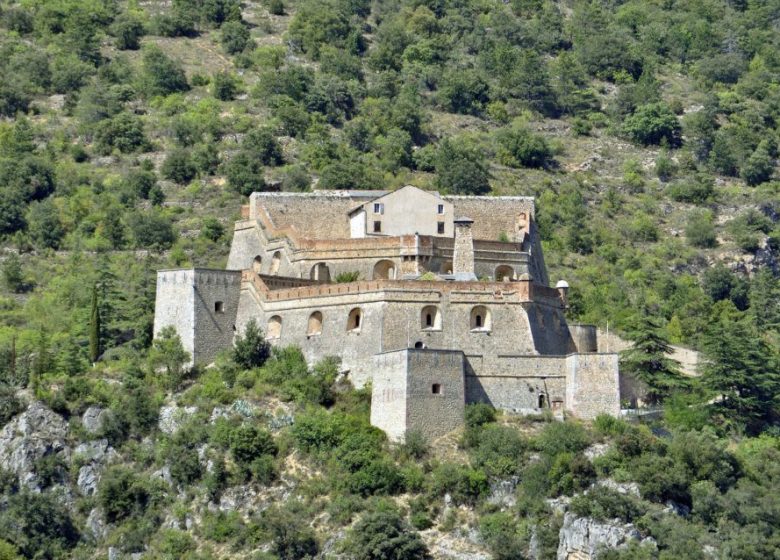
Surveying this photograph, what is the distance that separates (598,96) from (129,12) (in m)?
35.9

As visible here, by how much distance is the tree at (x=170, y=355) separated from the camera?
74188 millimetres

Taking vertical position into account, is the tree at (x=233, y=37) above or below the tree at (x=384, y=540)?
above

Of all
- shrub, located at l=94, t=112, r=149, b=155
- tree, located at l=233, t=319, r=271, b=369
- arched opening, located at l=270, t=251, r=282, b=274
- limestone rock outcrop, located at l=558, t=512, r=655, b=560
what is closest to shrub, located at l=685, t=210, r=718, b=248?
shrub, located at l=94, t=112, r=149, b=155

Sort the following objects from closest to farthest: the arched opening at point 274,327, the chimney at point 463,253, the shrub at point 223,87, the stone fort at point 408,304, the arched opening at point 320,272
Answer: the stone fort at point 408,304, the arched opening at point 274,327, the chimney at point 463,253, the arched opening at point 320,272, the shrub at point 223,87

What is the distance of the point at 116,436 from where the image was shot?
241 feet

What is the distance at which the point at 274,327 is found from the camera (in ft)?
250

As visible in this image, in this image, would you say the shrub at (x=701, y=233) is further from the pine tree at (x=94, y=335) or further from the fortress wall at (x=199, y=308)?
the pine tree at (x=94, y=335)

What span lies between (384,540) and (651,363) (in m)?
17.0

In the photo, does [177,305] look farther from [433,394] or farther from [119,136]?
[119,136]

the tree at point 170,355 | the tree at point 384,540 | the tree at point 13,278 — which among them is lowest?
the tree at point 384,540

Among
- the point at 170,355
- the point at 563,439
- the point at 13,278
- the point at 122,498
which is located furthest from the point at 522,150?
the point at 122,498

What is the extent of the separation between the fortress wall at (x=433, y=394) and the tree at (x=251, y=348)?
25.6 ft

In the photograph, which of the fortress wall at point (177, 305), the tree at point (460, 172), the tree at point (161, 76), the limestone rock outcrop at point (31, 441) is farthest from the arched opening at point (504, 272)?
the tree at point (161, 76)

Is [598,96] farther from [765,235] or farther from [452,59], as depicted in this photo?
[765,235]
